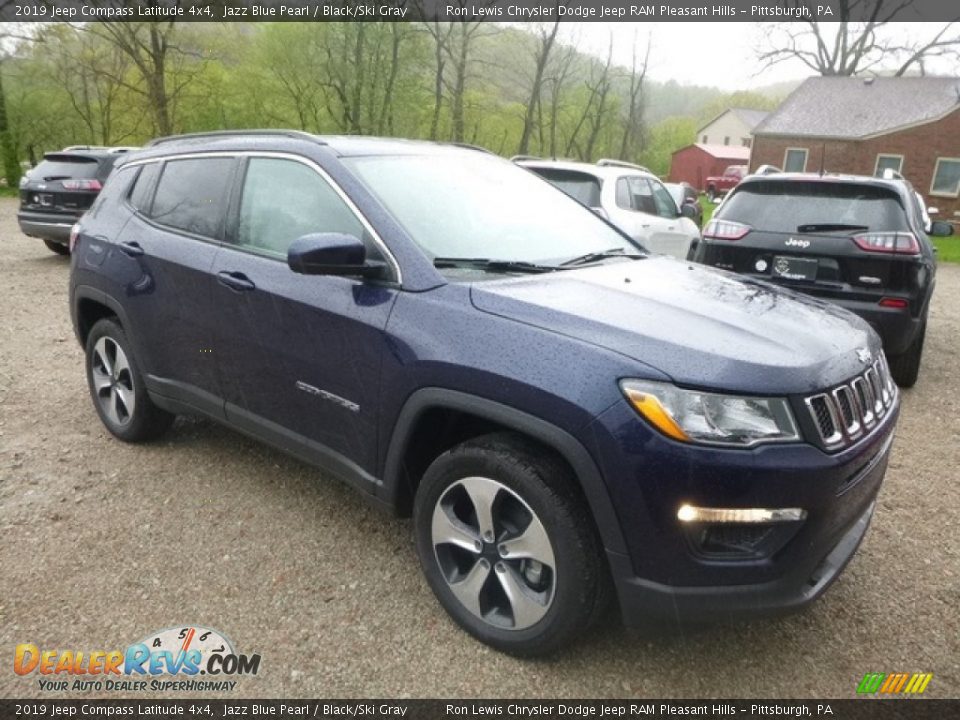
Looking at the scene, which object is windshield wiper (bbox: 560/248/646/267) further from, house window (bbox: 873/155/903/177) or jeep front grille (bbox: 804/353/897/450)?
house window (bbox: 873/155/903/177)

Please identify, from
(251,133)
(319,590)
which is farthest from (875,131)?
(319,590)


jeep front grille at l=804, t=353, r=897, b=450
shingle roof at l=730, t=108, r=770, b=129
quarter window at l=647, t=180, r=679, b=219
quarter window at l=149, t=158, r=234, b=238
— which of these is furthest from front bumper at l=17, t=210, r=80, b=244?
shingle roof at l=730, t=108, r=770, b=129

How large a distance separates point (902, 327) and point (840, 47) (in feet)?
137

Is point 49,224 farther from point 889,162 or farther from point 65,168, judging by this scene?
point 889,162

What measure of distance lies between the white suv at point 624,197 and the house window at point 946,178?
89.3ft

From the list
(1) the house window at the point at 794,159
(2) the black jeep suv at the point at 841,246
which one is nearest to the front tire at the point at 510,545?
(2) the black jeep suv at the point at 841,246

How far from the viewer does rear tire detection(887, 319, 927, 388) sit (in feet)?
17.5

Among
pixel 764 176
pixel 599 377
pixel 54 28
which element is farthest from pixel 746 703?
pixel 54 28

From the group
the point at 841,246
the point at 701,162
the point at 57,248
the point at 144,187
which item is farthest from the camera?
the point at 701,162

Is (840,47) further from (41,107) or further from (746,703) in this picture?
(746,703)

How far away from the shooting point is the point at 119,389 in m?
3.96

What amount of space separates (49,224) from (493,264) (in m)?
9.86

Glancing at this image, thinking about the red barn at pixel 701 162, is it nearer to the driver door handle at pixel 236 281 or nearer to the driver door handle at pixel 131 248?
the driver door handle at pixel 131 248

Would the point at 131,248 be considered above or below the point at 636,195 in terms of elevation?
below
